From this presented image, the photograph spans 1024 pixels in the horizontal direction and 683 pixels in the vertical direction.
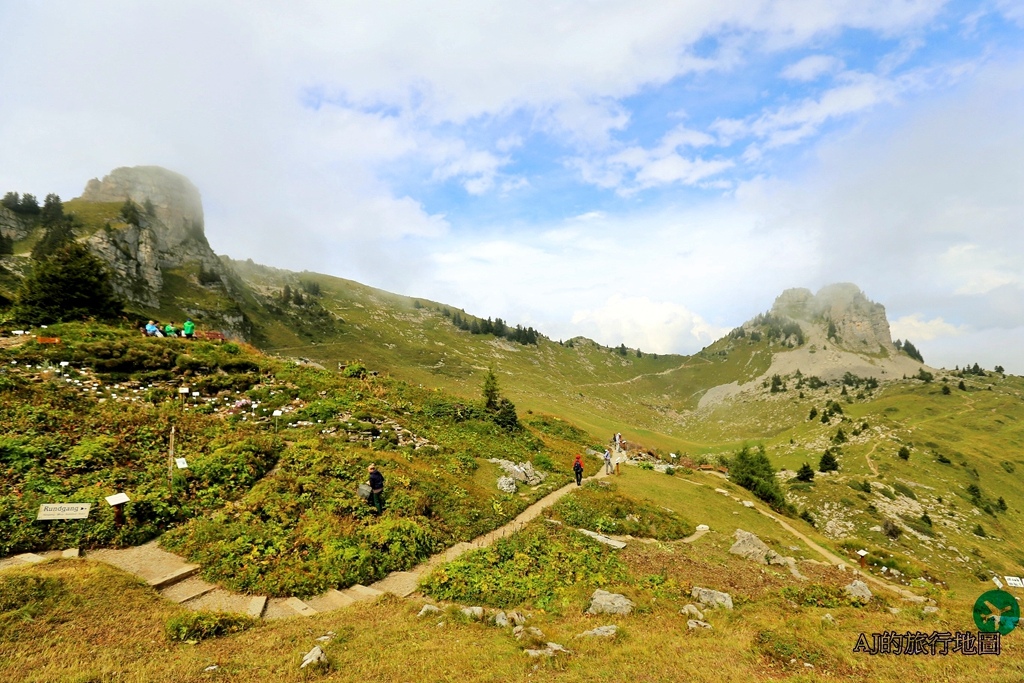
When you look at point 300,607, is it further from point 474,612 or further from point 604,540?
point 604,540

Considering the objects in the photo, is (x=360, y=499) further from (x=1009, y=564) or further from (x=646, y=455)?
(x=1009, y=564)

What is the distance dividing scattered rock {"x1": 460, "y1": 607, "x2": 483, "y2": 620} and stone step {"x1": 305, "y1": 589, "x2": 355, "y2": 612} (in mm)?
4097

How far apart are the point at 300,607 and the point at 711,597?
16446 mm

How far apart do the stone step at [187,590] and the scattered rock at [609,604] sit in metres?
13.6

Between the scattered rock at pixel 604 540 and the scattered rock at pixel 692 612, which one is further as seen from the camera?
the scattered rock at pixel 604 540

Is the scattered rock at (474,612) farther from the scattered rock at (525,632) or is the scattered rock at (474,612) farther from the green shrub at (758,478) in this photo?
the green shrub at (758,478)

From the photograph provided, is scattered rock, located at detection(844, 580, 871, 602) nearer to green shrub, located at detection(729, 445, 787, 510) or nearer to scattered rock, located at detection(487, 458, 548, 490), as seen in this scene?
scattered rock, located at detection(487, 458, 548, 490)

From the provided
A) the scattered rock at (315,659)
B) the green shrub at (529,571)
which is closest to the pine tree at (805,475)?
the green shrub at (529,571)

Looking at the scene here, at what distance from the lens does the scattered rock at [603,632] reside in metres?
13.3

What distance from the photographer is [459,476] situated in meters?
28.3

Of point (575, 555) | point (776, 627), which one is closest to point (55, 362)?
point (575, 555)

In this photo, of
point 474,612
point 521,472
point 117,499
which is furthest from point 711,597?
point 117,499

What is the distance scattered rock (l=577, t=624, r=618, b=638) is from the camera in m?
13.3

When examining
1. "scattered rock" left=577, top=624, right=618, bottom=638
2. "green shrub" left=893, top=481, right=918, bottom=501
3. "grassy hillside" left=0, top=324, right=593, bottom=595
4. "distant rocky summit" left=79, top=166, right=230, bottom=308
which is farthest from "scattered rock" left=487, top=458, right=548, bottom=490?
"distant rocky summit" left=79, top=166, right=230, bottom=308
